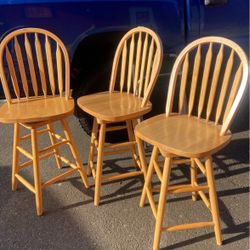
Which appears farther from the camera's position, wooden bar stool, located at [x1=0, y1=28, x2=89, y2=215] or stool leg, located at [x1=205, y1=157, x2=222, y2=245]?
wooden bar stool, located at [x1=0, y1=28, x2=89, y2=215]

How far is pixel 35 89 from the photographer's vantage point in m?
2.21

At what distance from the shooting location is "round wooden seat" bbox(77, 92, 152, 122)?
187cm

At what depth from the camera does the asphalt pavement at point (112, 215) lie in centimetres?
181

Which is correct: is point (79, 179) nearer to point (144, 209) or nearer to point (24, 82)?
point (144, 209)

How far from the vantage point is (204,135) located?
1669 mm

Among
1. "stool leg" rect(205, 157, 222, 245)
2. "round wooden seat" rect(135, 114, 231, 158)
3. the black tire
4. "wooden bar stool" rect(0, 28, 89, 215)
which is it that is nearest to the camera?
"round wooden seat" rect(135, 114, 231, 158)

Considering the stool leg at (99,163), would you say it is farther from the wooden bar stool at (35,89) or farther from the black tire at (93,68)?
the black tire at (93,68)

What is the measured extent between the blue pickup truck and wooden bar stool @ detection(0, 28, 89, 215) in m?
0.11

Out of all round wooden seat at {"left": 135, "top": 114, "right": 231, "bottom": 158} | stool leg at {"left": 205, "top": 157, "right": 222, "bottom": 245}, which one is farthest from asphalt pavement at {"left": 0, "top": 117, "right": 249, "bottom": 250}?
round wooden seat at {"left": 135, "top": 114, "right": 231, "bottom": 158}

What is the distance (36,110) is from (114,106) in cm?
45

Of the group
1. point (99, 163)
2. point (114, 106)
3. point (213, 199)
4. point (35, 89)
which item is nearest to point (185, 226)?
point (213, 199)

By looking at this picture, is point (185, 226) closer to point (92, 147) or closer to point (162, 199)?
point (162, 199)

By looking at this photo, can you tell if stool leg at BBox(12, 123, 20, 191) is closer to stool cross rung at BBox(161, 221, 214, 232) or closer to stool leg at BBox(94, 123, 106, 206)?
stool leg at BBox(94, 123, 106, 206)

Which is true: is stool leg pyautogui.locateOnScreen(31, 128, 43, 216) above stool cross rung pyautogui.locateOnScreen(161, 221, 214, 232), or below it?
above
